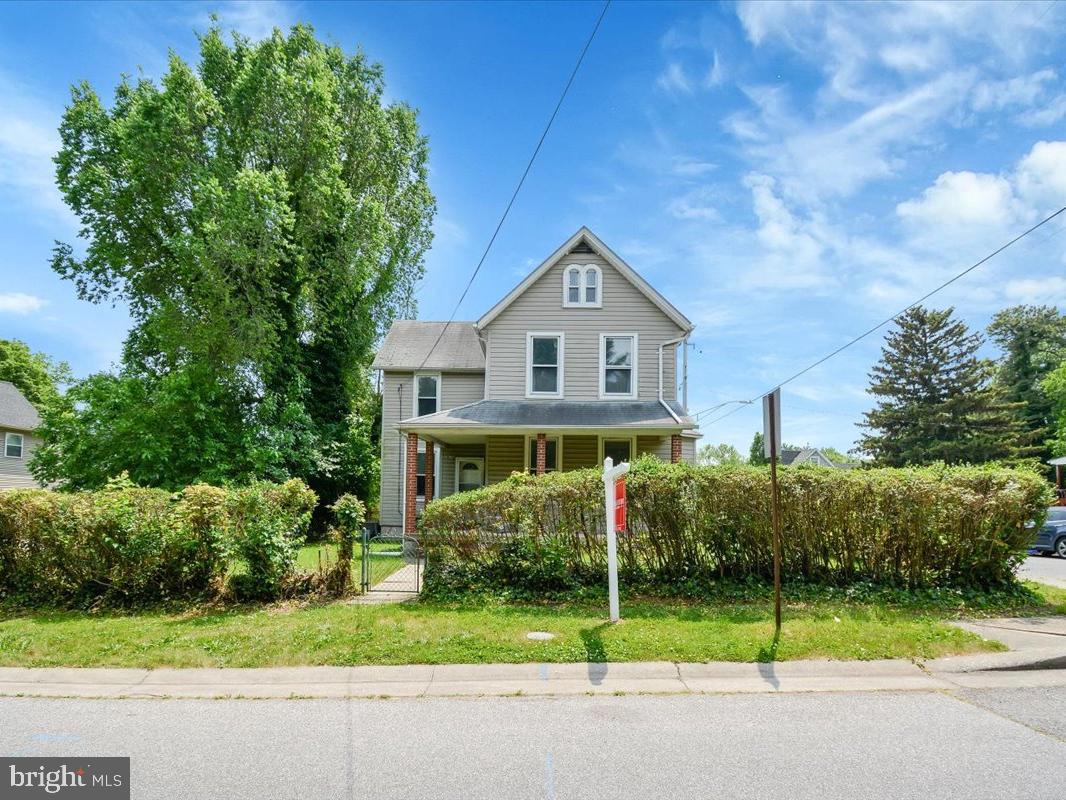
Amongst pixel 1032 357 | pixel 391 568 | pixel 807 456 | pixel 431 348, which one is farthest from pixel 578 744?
pixel 807 456

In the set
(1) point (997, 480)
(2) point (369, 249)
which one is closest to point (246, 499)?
(1) point (997, 480)

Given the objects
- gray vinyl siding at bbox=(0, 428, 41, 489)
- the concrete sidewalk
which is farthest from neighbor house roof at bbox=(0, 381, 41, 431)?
the concrete sidewalk

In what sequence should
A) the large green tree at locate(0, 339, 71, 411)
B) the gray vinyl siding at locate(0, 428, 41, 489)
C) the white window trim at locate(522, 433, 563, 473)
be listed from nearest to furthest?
the white window trim at locate(522, 433, 563, 473)
the gray vinyl siding at locate(0, 428, 41, 489)
the large green tree at locate(0, 339, 71, 411)

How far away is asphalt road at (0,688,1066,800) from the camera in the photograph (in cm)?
382

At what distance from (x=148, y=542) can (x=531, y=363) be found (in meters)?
11.4

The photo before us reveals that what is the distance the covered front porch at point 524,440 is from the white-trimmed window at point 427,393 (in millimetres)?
1339

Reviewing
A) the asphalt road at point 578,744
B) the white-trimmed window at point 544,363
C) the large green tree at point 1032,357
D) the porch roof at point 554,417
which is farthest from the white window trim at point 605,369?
the large green tree at point 1032,357

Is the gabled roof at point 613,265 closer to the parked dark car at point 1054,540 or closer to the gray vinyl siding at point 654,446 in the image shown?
the gray vinyl siding at point 654,446

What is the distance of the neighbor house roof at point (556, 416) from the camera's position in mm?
15859

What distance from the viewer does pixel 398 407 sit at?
828 inches

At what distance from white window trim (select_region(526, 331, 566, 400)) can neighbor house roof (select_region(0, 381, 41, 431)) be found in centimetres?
2784

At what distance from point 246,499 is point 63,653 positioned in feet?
8.72

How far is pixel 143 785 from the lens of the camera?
3.88 meters

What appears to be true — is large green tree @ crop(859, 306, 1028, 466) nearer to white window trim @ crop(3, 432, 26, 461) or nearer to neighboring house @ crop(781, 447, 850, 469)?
neighboring house @ crop(781, 447, 850, 469)
